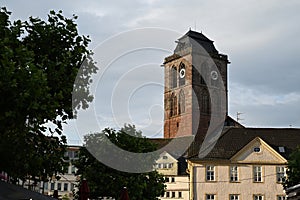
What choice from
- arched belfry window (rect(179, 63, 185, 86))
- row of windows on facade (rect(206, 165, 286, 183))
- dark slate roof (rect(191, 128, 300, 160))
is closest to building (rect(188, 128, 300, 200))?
row of windows on facade (rect(206, 165, 286, 183))

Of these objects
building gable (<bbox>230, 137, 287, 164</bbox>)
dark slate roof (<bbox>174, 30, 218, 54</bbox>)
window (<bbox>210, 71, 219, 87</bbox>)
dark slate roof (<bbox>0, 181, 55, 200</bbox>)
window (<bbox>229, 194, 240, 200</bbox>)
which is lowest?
window (<bbox>229, 194, 240, 200</bbox>)

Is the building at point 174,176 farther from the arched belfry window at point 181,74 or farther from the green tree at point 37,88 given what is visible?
the green tree at point 37,88

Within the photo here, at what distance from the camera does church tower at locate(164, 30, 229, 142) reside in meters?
92.6

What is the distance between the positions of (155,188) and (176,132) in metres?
58.8

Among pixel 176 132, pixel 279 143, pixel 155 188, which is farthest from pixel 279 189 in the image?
pixel 176 132

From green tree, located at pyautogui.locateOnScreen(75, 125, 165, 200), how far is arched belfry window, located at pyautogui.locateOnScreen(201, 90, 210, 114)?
60.9 meters

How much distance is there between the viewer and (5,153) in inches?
579

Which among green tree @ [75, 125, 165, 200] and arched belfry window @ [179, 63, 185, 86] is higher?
arched belfry window @ [179, 63, 185, 86]

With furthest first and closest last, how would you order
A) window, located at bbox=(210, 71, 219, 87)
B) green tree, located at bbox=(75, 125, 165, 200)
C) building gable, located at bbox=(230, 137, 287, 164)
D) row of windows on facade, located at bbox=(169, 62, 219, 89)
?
window, located at bbox=(210, 71, 219, 87), row of windows on facade, located at bbox=(169, 62, 219, 89), building gable, located at bbox=(230, 137, 287, 164), green tree, located at bbox=(75, 125, 165, 200)

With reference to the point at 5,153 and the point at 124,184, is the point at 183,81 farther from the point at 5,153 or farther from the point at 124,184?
the point at 5,153

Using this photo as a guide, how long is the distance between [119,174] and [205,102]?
65.6 m

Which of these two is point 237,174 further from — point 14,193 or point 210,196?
point 14,193

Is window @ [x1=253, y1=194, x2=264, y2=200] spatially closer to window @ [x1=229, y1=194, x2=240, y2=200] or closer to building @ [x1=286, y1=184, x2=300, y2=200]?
window @ [x1=229, y1=194, x2=240, y2=200]

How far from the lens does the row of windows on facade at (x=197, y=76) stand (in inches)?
3762
